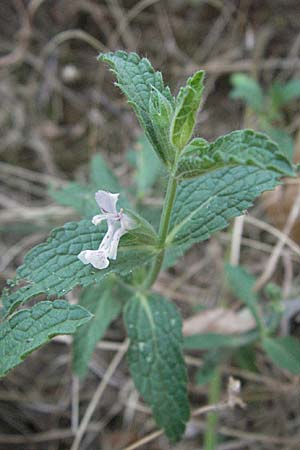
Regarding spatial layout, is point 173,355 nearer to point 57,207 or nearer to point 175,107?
point 175,107

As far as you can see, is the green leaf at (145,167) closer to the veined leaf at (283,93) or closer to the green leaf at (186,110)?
the veined leaf at (283,93)

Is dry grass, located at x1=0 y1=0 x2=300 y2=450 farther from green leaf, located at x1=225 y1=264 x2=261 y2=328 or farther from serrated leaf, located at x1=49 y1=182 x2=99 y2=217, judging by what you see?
serrated leaf, located at x1=49 y1=182 x2=99 y2=217

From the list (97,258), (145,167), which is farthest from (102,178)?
(97,258)

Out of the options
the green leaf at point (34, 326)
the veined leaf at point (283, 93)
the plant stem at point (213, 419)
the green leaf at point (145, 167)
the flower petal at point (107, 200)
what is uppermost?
the veined leaf at point (283, 93)

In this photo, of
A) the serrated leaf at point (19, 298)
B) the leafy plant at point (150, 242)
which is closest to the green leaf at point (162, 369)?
the leafy plant at point (150, 242)

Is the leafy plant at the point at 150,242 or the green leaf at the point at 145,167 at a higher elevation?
the green leaf at the point at 145,167

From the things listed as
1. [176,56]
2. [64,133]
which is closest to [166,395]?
[64,133]
